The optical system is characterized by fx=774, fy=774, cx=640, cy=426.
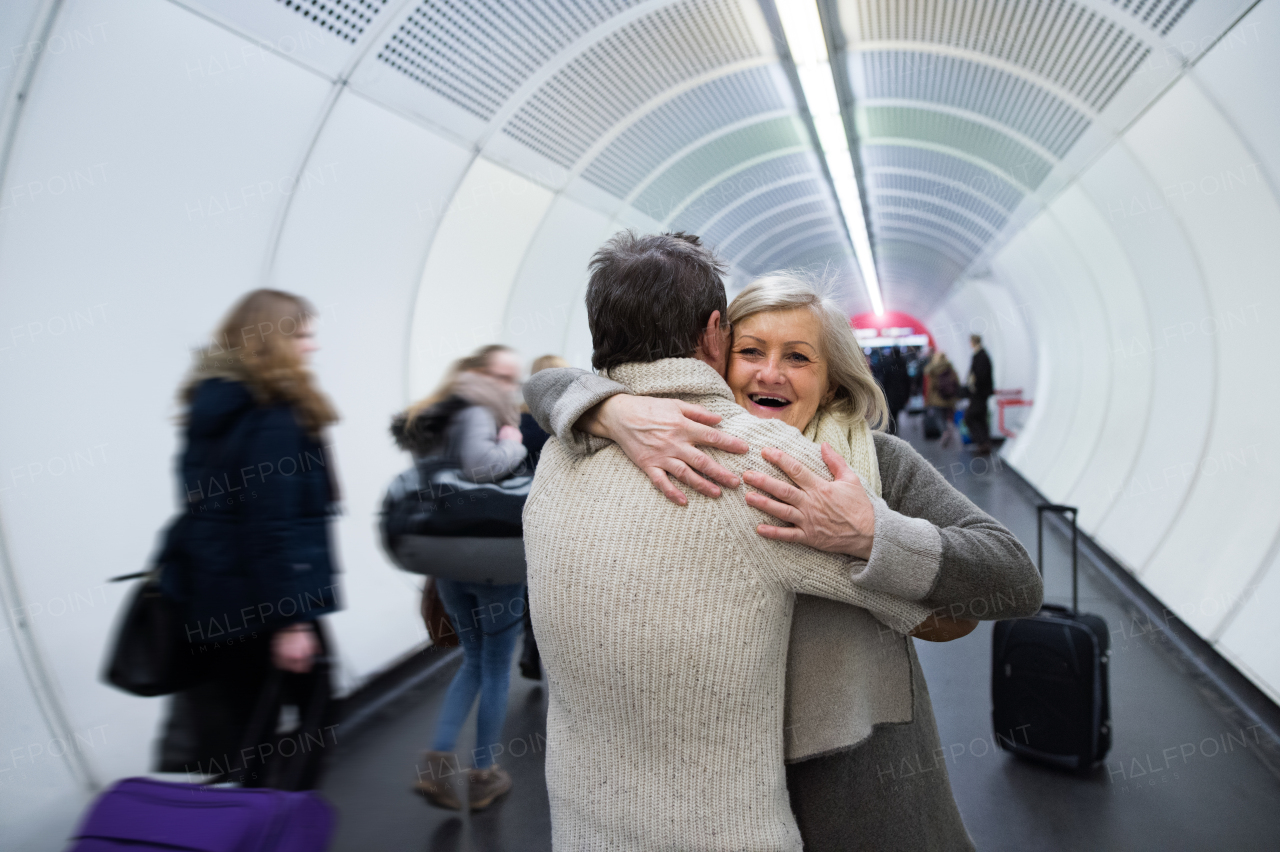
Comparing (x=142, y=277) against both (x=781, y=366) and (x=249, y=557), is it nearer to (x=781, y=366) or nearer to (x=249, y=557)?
(x=249, y=557)

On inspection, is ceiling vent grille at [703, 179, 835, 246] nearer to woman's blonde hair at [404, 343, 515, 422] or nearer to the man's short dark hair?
woman's blonde hair at [404, 343, 515, 422]

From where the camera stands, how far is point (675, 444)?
1.37 m

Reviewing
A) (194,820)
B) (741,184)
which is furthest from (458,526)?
(741,184)

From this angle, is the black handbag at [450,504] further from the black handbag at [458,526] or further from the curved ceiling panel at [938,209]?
the curved ceiling panel at [938,209]

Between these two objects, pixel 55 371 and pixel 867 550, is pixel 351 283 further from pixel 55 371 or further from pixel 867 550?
pixel 867 550

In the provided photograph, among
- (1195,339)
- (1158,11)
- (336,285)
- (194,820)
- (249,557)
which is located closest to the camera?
(194,820)

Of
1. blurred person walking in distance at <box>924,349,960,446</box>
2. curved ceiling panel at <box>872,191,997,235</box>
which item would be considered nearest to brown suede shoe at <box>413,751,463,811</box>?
curved ceiling panel at <box>872,191,997,235</box>

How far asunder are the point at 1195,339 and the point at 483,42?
6.06 metres

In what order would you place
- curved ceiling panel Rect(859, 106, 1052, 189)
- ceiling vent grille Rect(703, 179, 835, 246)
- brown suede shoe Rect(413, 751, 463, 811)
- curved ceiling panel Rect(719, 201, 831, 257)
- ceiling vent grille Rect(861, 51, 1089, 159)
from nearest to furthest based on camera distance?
1. brown suede shoe Rect(413, 751, 463, 811)
2. ceiling vent grille Rect(861, 51, 1089, 159)
3. curved ceiling panel Rect(859, 106, 1052, 189)
4. ceiling vent grille Rect(703, 179, 835, 246)
5. curved ceiling panel Rect(719, 201, 831, 257)

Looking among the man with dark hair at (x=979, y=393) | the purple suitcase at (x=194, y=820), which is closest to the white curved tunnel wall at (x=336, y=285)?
the purple suitcase at (x=194, y=820)

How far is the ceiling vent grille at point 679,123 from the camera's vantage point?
8.03 metres

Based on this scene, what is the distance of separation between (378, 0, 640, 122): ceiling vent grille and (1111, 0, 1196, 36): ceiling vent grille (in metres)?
3.47

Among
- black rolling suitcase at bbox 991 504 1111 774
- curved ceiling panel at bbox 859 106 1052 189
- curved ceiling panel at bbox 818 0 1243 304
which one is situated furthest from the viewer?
curved ceiling panel at bbox 859 106 1052 189

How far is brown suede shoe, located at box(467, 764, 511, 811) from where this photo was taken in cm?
388
